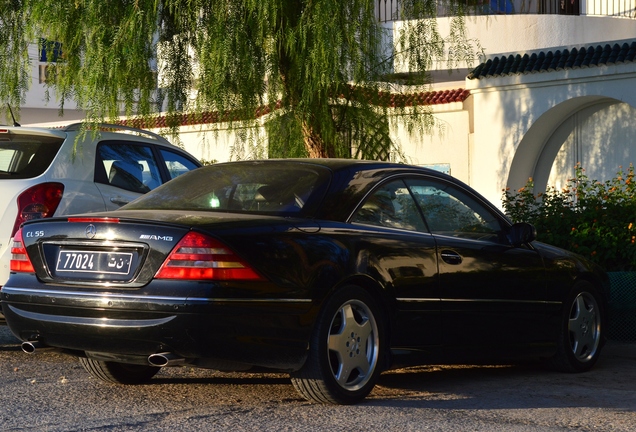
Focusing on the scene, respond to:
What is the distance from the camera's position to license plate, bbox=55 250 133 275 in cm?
616

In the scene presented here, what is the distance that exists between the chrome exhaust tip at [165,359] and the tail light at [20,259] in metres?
1.04

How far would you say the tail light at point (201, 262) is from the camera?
19.6ft

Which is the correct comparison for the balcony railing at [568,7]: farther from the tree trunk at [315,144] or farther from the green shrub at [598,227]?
the tree trunk at [315,144]

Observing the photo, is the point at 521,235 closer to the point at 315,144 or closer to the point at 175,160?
the point at 175,160

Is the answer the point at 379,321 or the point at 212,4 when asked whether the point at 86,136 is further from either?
the point at 379,321

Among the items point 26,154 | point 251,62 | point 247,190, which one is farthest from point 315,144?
point 247,190

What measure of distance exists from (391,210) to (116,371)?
79.6 inches

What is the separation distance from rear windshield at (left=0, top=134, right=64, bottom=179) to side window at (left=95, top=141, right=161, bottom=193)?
0.51m

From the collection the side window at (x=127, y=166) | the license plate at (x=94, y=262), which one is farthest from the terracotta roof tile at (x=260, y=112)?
the license plate at (x=94, y=262)

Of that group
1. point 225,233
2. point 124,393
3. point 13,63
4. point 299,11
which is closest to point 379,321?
point 225,233

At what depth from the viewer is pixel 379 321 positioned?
670 cm

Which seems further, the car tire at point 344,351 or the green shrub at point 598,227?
the green shrub at point 598,227

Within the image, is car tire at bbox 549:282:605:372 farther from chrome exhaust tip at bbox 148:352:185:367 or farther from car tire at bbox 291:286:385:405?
chrome exhaust tip at bbox 148:352:185:367

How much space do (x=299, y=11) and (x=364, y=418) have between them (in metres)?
6.00
